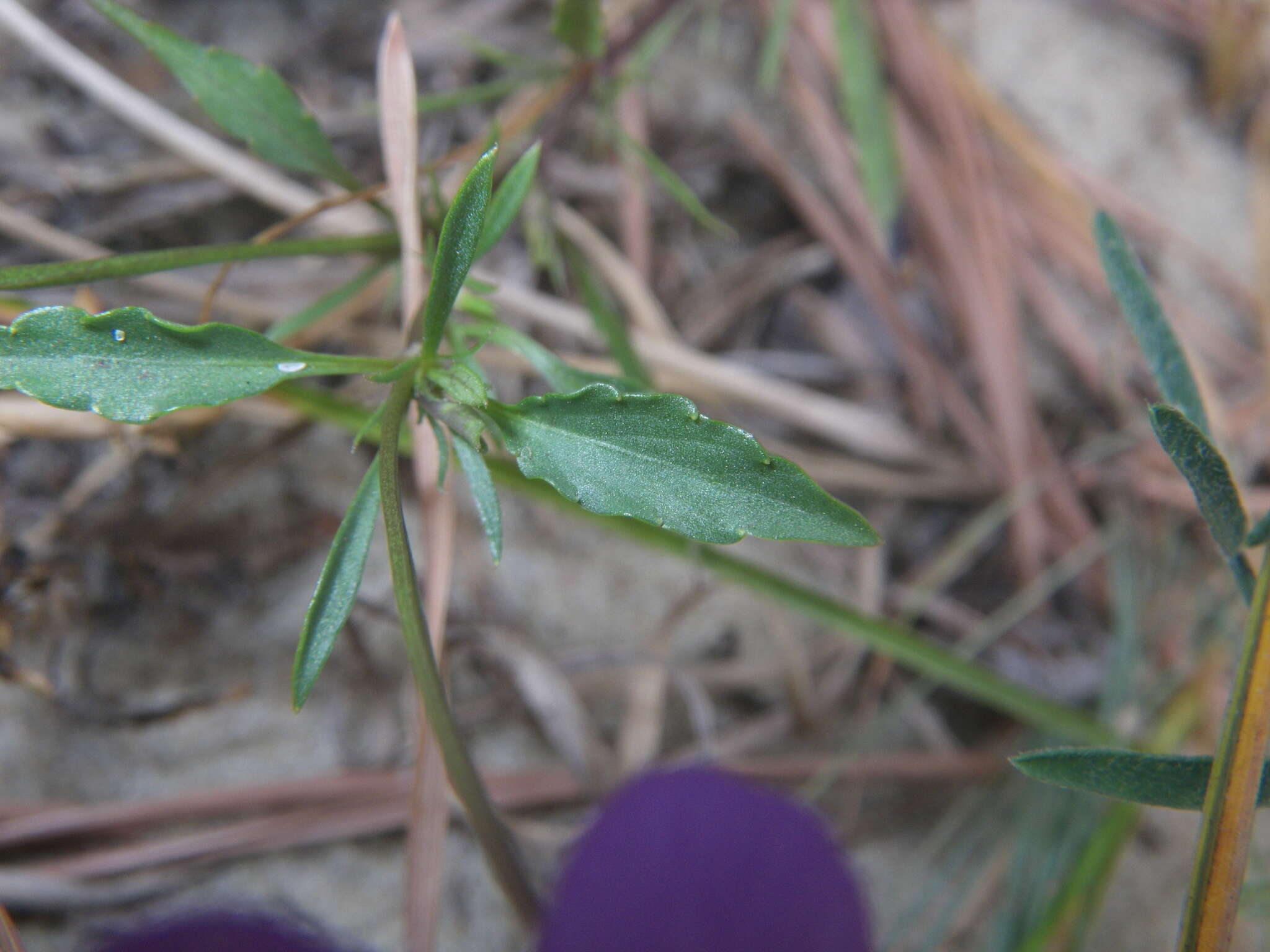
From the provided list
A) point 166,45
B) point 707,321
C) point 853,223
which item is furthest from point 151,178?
point 853,223

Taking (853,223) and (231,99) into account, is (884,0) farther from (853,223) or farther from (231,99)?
(231,99)

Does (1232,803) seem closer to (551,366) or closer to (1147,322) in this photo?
(1147,322)

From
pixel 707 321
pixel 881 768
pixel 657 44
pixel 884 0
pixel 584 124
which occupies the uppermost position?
pixel 884 0

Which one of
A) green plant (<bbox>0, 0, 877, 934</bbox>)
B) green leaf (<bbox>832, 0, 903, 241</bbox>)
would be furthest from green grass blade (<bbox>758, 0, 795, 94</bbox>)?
green plant (<bbox>0, 0, 877, 934</bbox>)

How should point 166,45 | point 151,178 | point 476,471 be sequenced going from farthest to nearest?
point 151,178 → point 166,45 → point 476,471

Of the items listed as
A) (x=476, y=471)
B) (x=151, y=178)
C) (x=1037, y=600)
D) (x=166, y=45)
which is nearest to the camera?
(x=476, y=471)

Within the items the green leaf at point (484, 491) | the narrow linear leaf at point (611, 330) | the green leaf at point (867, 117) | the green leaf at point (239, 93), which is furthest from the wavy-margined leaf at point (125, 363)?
the green leaf at point (867, 117)

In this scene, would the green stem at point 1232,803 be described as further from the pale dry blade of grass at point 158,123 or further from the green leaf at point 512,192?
the pale dry blade of grass at point 158,123
